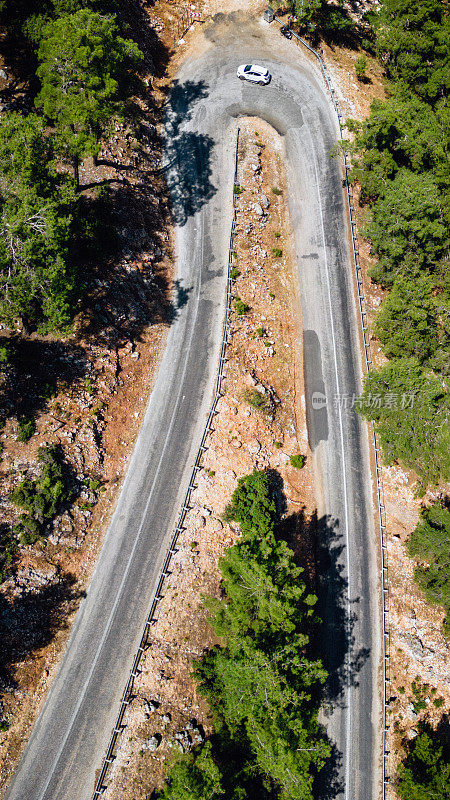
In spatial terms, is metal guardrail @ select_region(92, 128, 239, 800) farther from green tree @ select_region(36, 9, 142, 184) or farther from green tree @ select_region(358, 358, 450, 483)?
green tree @ select_region(36, 9, 142, 184)

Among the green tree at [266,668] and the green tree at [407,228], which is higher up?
the green tree at [407,228]

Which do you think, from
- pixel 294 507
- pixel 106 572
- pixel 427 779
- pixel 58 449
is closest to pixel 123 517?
pixel 106 572

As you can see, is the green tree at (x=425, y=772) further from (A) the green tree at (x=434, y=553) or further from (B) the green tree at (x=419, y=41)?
(B) the green tree at (x=419, y=41)

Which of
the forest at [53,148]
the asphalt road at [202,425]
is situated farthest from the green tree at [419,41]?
the forest at [53,148]

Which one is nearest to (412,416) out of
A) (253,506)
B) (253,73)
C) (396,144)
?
(253,506)

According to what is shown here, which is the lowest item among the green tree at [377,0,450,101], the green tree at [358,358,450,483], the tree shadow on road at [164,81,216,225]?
the green tree at [358,358,450,483]

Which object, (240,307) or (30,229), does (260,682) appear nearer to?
(240,307)

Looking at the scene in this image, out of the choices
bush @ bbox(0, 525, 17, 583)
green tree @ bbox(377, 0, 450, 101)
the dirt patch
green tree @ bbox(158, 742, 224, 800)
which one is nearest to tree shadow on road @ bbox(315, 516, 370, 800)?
the dirt patch
